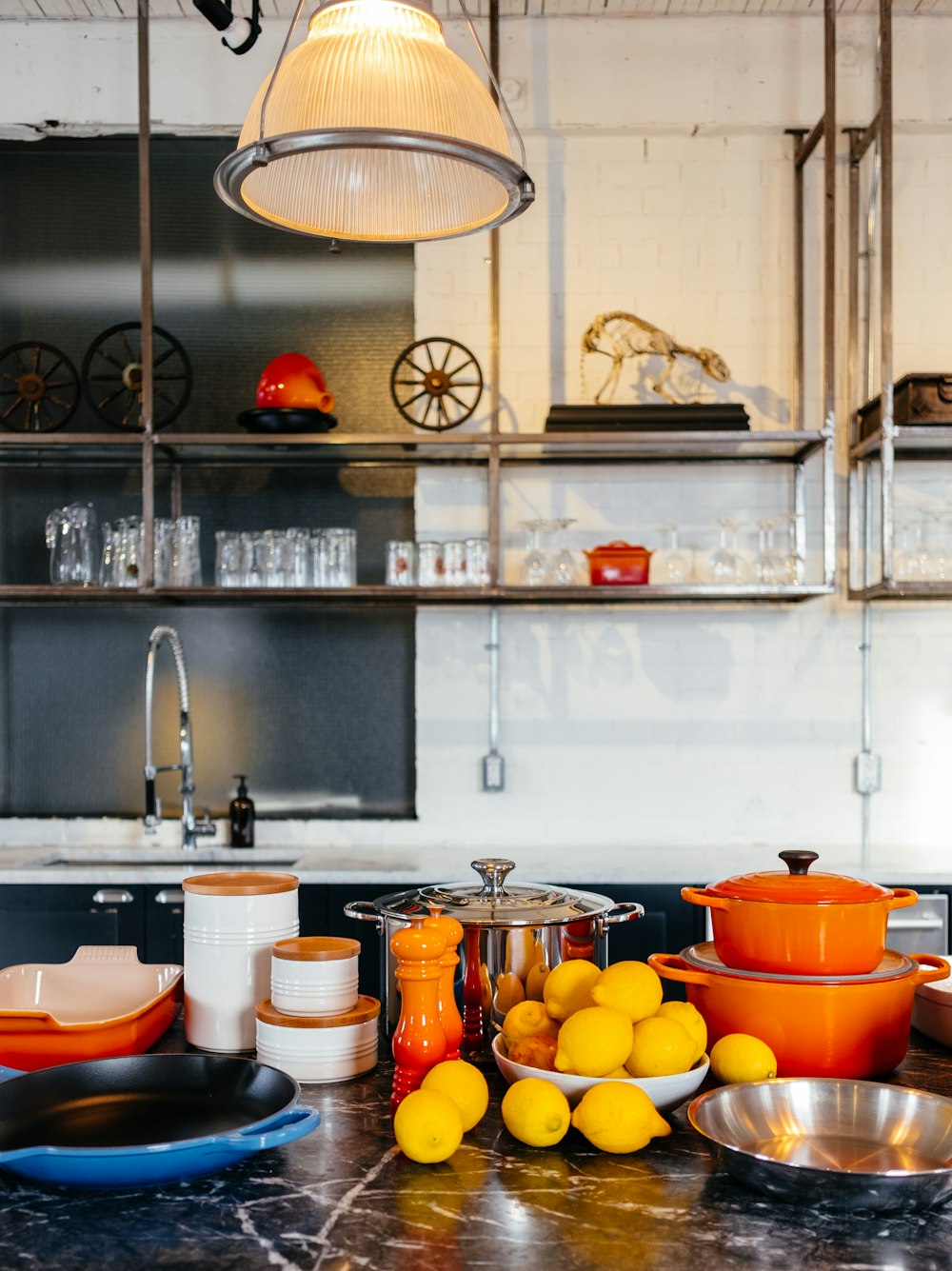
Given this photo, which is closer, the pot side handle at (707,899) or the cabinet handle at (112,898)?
the pot side handle at (707,899)

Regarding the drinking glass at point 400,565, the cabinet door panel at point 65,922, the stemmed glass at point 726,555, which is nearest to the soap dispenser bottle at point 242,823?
the cabinet door panel at point 65,922

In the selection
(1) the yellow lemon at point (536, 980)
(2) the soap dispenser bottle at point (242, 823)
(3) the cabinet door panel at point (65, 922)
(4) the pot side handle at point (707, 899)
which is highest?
(4) the pot side handle at point (707, 899)

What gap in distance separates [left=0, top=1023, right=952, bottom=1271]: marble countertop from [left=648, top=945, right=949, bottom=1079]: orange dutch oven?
0.65 feet

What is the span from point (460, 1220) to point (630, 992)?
33cm

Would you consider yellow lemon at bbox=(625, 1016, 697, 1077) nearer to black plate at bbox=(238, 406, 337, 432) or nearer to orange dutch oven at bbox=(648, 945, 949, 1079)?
orange dutch oven at bbox=(648, 945, 949, 1079)

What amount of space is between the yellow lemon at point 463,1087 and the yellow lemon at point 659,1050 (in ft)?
0.55

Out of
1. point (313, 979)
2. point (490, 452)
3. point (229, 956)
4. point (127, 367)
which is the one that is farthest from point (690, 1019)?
point (127, 367)

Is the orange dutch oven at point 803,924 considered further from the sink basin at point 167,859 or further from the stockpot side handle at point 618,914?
the sink basin at point 167,859

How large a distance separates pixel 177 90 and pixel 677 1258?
394 centimetres

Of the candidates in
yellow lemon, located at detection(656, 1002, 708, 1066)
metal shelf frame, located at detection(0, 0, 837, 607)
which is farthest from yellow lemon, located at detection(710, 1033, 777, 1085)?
metal shelf frame, located at detection(0, 0, 837, 607)

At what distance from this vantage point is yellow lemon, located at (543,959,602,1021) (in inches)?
55.5

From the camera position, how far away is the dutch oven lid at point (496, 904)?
1477mm

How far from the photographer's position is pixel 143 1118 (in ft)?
4.35

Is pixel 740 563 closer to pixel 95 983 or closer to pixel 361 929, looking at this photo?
pixel 361 929
